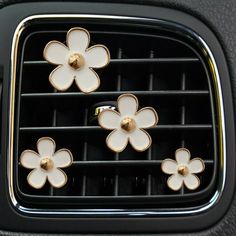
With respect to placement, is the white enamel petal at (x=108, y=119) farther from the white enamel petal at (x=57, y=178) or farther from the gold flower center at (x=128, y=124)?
the white enamel petal at (x=57, y=178)

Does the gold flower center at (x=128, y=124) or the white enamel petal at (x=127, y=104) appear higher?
the white enamel petal at (x=127, y=104)

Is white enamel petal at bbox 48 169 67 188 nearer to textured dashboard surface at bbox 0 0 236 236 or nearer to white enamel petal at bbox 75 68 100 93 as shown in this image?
white enamel petal at bbox 75 68 100 93

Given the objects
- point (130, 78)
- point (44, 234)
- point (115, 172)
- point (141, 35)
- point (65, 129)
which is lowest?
point (44, 234)

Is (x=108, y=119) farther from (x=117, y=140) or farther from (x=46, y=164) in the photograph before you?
(x=46, y=164)

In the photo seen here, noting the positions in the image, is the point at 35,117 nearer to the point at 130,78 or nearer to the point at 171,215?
the point at 130,78

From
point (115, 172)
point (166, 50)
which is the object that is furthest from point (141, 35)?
point (115, 172)

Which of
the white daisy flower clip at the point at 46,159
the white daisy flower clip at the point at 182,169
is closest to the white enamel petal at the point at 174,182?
the white daisy flower clip at the point at 182,169

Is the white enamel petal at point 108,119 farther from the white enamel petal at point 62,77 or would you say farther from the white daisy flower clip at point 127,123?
the white enamel petal at point 62,77

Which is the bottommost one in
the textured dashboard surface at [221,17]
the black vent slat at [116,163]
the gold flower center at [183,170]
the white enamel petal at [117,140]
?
the gold flower center at [183,170]
